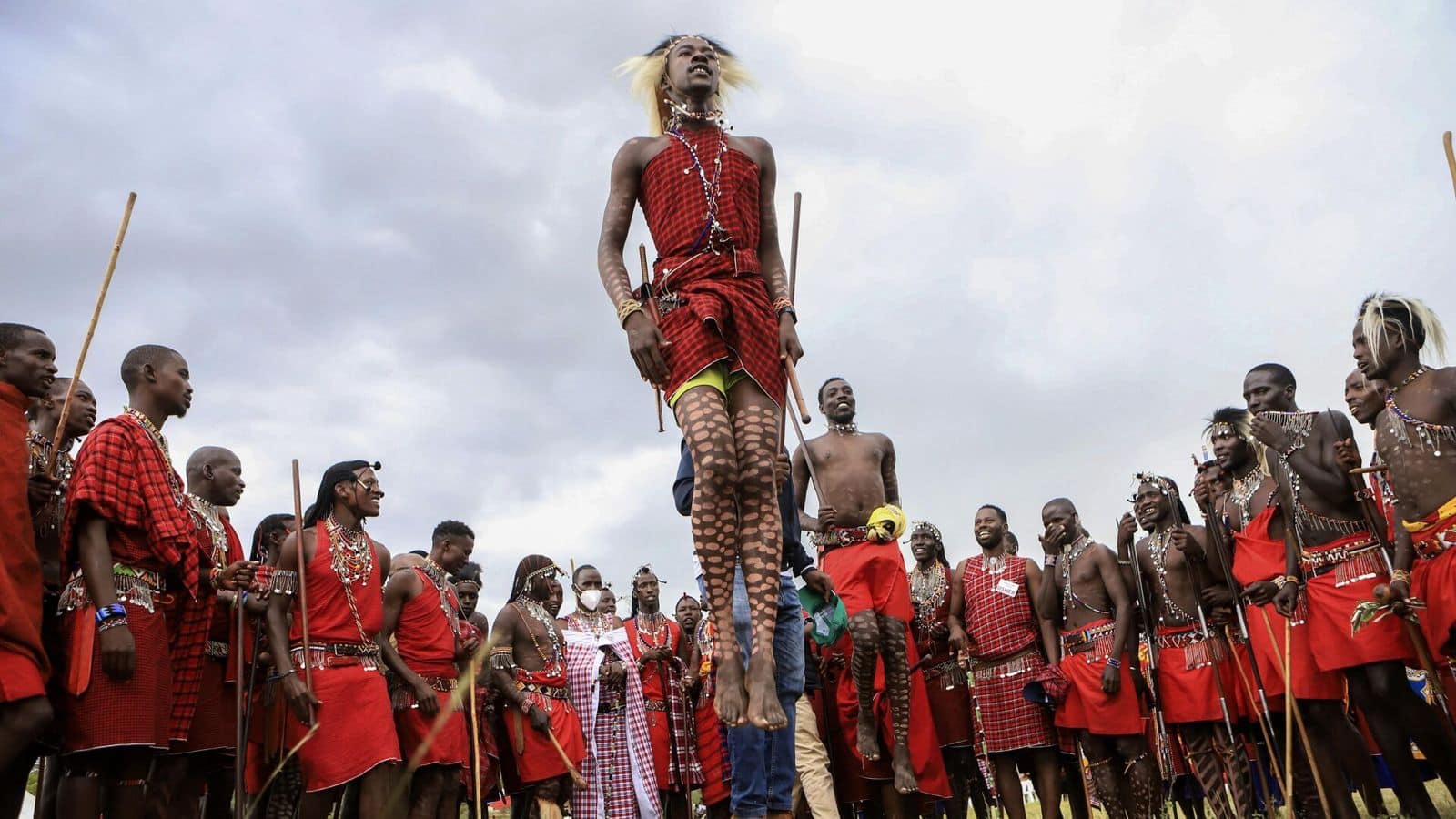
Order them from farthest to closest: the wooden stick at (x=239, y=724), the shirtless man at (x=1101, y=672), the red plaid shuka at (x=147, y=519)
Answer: the shirtless man at (x=1101, y=672) → the wooden stick at (x=239, y=724) → the red plaid shuka at (x=147, y=519)

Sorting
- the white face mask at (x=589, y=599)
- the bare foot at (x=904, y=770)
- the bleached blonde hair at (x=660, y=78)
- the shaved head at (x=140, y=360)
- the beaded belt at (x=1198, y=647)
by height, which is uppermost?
the bleached blonde hair at (x=660, y=78)

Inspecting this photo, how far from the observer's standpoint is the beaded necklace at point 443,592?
341 inches

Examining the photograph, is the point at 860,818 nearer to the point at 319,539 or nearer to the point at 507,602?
the point at 507,602

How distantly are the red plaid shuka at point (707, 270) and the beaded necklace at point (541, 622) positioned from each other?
641 cm

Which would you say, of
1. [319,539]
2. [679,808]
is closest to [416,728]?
[319,539]

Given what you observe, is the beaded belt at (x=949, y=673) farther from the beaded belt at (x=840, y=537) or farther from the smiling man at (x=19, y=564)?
the smiling man at (x=19, y=564)

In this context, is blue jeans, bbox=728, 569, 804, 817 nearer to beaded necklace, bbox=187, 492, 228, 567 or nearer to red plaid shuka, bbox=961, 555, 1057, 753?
beaded necklace, bbox=187, 492, 228, 567

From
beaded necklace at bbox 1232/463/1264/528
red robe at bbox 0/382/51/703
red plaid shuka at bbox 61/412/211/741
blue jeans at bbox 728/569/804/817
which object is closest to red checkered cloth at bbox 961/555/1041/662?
beaded necklace at bbox 1232/463/1264/528

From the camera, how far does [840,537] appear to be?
8.25 meters

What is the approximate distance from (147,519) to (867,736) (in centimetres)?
513

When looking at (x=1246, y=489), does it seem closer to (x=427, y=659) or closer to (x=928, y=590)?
(x=928, y=590)

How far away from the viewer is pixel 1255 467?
27.7ft

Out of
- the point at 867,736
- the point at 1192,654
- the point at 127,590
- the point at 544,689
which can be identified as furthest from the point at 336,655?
the point at 1192,654

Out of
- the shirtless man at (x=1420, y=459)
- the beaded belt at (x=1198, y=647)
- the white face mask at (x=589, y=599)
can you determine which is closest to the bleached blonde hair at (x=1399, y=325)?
the shirtless man at (x=1420, y=459)
